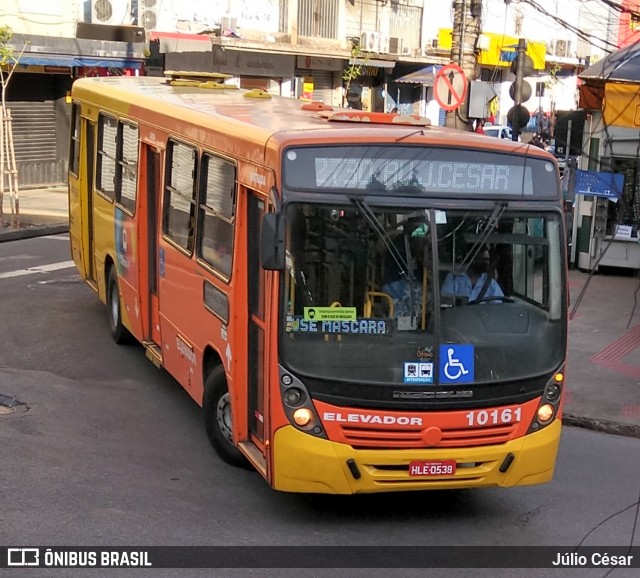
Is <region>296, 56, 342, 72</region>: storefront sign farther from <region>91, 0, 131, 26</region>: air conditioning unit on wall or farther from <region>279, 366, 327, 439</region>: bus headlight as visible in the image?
<region>279, 366, 327, 439</region>: bus headlight

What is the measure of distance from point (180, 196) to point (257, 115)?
3.49 ft

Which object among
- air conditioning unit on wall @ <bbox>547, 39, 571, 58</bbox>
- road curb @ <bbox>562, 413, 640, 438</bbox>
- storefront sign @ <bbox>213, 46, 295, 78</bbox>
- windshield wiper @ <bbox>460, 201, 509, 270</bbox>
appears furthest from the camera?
air conditioning unit on wall @ <bbox>547, 39, 571, 58</bbox>

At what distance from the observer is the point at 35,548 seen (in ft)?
20.3

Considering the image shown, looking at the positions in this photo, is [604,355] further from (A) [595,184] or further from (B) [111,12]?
(B) [111,12]

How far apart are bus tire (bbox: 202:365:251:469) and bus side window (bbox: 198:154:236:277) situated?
0.90m

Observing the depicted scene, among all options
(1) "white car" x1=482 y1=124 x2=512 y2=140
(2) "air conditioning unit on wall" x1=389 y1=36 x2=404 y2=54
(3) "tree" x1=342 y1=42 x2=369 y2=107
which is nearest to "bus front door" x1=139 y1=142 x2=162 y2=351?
(3) "tree" x1=342 y1=42 x2=369 y2=107

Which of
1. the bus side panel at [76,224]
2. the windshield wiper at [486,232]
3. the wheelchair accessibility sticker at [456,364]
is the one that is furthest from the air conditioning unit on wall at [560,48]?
the wheelchair accessibility sticker at [456,364]

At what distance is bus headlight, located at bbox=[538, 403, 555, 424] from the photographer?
6.90 m

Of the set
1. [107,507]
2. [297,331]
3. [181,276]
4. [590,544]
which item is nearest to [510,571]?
[590,544]

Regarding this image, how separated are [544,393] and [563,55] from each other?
41.6 metres

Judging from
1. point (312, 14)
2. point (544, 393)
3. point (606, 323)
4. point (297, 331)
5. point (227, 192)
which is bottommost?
point (606, 323)

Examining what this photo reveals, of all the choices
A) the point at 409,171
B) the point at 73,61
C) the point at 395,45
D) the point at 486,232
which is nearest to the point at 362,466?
the point at 486,232

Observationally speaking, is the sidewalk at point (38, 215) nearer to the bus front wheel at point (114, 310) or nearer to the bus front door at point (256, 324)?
the bus front wheel at point (114, 310)

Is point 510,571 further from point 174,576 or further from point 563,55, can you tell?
point 563,55
